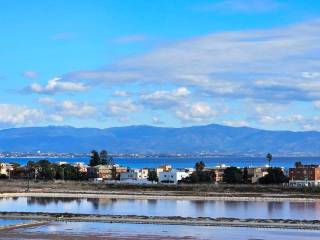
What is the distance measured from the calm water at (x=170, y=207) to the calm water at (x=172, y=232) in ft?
30.2

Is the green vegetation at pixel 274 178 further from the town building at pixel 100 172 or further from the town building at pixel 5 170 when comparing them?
the town building at pixel 5 170

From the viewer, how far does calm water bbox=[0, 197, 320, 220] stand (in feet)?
161

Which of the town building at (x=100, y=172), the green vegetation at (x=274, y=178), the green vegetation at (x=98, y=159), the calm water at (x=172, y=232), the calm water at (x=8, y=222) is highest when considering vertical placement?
the green vegetation at (x=98, y=159)

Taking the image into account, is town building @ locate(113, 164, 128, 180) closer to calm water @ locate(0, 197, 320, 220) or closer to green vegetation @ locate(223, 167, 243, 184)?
green vegetation @ locate(223, 167, 243, 184)

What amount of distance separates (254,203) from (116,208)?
13.9m

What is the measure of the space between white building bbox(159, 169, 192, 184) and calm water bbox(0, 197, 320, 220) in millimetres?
31392

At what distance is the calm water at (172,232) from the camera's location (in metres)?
34.1

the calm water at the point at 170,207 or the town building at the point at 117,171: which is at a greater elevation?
the town building at the point at 117,171

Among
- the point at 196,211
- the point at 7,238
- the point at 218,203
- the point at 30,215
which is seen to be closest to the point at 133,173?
the point at 218,203

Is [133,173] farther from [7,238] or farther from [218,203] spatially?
[7,238]

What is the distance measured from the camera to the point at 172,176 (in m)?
95.4

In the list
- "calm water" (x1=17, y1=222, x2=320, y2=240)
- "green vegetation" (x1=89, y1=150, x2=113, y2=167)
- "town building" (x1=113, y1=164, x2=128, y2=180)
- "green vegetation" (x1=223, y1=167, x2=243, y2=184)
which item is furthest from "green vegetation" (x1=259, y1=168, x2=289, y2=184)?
"calm water" (x1=17, y1=222, x2=320, y2=240)

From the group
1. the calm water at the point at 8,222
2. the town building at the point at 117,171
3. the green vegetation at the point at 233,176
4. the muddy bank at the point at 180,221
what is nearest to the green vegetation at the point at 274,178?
the green vegetation at the point at 233,176

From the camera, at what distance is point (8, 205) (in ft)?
182
